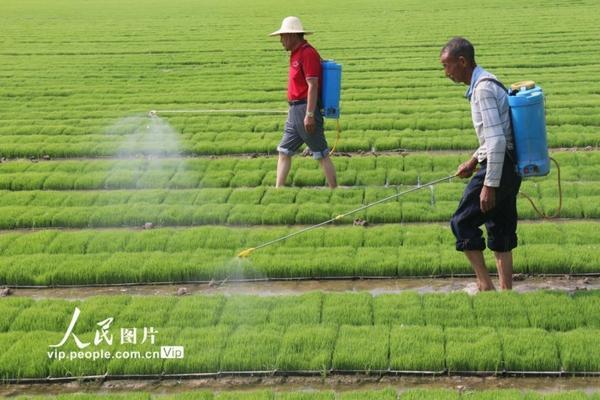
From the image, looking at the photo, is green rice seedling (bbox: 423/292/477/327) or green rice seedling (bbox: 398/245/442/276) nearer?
green rice seedling (bbox: 423/292/477/327)

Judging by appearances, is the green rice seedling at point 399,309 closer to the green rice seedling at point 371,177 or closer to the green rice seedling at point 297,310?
the green rice seedling at point 297,310

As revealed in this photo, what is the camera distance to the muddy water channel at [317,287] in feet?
23.6

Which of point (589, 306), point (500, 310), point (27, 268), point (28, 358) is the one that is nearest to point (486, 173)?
point (500, 310)

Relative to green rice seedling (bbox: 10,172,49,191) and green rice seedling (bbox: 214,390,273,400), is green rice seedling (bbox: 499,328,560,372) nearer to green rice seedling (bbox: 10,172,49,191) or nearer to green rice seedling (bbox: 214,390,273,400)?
green rice seedling (bbox: 214,390,273,400)

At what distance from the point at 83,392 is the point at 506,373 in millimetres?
2905

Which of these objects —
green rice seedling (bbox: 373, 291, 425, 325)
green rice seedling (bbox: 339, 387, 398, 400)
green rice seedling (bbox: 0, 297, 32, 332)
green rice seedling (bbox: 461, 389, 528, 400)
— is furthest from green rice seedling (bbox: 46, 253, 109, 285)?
green rice seedling (bbox: 461, 389, 528, 400)

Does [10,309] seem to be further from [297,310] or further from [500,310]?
[500,310]

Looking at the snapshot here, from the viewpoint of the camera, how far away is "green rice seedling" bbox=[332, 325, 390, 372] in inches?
224

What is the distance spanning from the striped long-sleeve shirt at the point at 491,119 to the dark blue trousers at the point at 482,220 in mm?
281

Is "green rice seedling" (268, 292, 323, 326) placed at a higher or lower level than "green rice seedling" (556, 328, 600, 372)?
higher

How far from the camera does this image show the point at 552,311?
625 cm

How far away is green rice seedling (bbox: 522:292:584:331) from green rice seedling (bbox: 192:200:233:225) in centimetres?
383

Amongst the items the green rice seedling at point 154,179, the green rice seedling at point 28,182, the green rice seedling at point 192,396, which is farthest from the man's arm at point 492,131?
the green rice seedling at point 28,182

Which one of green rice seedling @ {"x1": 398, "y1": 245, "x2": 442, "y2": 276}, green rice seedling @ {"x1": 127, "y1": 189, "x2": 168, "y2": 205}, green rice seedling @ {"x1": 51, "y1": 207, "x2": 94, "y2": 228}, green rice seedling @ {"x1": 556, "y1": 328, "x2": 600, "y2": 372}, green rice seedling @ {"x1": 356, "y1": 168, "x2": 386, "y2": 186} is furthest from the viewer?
green rice seedling @ {"x1": 356, "y1": 168, "x2": 386, "y2": 186}
